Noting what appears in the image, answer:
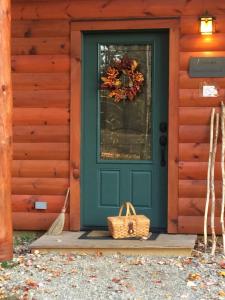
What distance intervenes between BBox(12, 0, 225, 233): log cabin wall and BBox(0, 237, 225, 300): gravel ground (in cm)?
88

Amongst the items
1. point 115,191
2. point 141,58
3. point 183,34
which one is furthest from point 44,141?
point 183,34

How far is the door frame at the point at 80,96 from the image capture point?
22.2 ft

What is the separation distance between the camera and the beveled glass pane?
23.0 feet

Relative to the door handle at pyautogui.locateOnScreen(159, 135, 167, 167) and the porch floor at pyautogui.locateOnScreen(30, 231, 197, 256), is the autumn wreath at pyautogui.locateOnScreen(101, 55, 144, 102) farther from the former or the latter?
the porch floor at pyautogui.locateOnScreen(30, 231, 197, 256)

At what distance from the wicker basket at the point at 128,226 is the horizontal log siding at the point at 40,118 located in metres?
0.83

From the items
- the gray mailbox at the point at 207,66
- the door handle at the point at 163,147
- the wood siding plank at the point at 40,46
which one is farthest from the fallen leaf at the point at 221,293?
the wood siding plank at the point at 40,46

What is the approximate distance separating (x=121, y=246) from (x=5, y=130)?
1572 millimetres

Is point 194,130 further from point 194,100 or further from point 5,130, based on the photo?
point 5,130

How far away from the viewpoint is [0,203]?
5789 millimetres

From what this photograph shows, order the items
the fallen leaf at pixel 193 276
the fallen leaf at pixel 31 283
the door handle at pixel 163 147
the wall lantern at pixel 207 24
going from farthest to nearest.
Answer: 1. the door handle at pixel 163 147
2. the wall lantern at pixel 207 24
3. the fallen leaf at pixel 193 276
4. the fallen leaf at pixel 31 283

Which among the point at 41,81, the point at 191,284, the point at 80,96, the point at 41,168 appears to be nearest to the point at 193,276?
the point at 191,284

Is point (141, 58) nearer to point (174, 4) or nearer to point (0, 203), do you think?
point (174, 4)

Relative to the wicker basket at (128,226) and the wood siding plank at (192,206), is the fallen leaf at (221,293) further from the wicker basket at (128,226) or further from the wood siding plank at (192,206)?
the wood siding plank at (192,206)

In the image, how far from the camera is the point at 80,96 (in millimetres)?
6973
